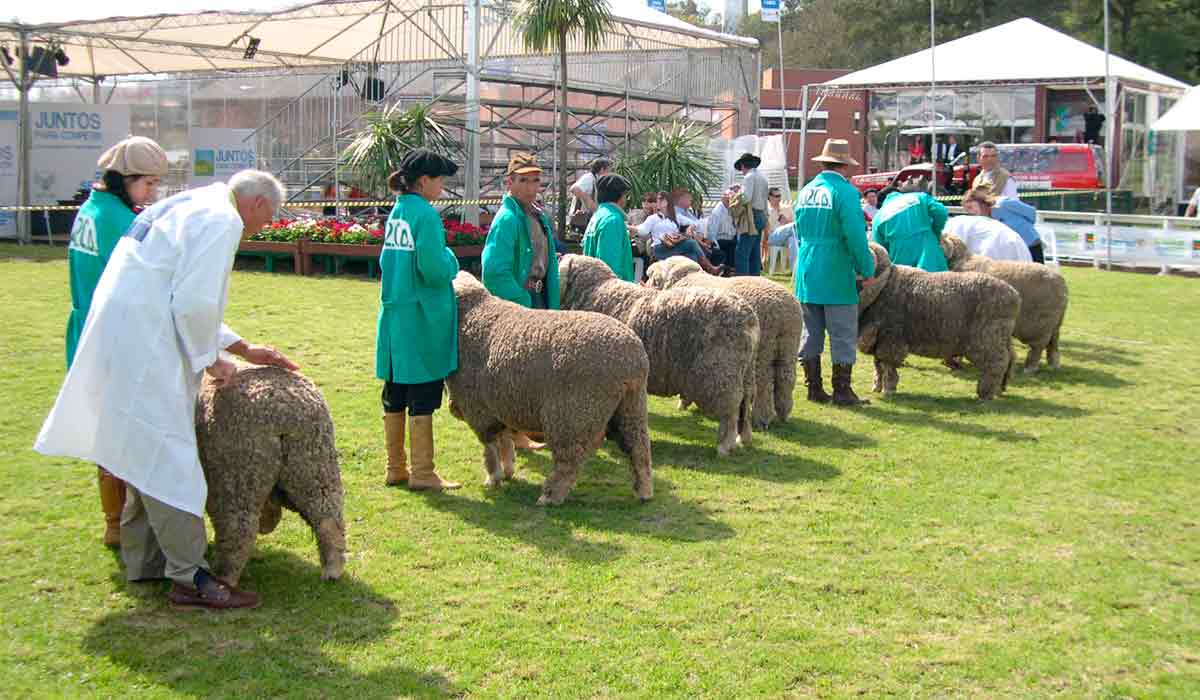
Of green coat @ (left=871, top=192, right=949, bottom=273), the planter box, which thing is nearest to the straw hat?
green coat @ (left=871, top=192, right=949, bottom=273)

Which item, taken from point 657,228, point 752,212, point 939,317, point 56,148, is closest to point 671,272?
point 939,317

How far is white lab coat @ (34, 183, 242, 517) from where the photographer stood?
4430 millimetres

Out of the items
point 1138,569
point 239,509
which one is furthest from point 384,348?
point 1138,569

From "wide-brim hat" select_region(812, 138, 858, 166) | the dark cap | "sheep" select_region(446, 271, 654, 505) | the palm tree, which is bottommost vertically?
"sheep" select_region(446, 271, 654, 505)

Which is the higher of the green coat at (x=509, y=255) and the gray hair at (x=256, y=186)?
the gray hair at (x=256, y=186)

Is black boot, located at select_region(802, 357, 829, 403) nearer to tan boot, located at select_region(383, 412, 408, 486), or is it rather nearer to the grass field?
the grass field

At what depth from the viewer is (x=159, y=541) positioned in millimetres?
4641

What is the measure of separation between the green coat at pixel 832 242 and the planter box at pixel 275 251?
10.3 metres

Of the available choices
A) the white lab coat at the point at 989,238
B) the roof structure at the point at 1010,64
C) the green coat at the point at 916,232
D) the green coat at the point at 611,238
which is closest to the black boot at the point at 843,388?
the green coat at the point at 916,232

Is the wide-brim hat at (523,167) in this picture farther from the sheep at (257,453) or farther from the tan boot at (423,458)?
the sheep at (257,453)

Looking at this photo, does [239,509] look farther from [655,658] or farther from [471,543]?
[655,658]

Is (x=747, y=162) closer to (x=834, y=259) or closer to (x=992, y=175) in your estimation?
(x=992, y=175)

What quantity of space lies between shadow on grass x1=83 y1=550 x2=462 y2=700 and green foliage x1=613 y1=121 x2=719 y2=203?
15.4 metres

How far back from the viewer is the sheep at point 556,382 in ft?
19.8
